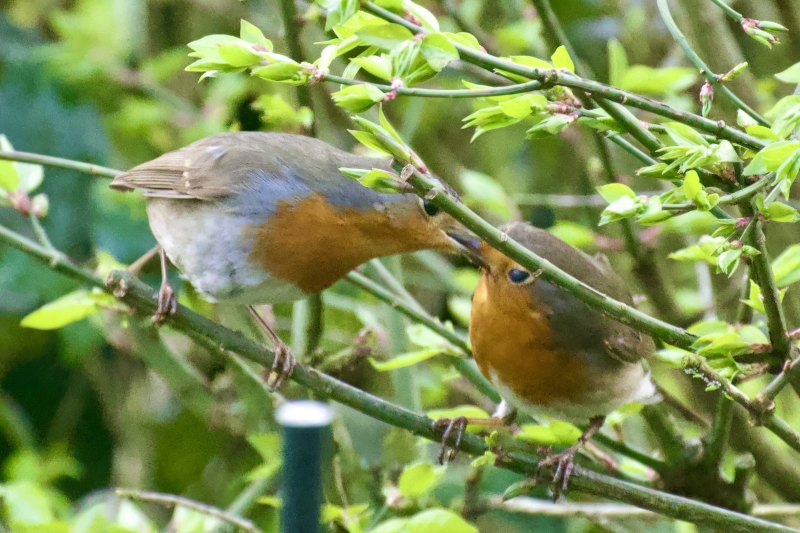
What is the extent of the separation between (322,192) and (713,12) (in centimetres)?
103

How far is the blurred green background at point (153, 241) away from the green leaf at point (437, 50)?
855mm

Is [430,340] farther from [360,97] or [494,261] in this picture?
[360,97]

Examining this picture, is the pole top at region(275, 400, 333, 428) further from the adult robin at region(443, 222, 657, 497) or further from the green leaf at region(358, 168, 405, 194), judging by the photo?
the adult robin at region(443, 222, 657, 497)

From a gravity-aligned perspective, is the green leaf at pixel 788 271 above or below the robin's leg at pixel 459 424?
above

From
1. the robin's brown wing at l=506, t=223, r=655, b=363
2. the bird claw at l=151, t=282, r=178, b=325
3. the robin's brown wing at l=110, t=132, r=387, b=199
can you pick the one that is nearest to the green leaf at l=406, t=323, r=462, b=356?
the robin's brown wing at l=506, t=223, r=655, b=363

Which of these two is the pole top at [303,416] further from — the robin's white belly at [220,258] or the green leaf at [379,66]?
the robin's white belly at [220,258]

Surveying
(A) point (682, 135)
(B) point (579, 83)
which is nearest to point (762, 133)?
(A) point (682, 135)

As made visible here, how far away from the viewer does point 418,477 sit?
1.30m

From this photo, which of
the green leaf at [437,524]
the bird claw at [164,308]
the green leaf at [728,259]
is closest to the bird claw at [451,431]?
the green leaf at [437,524]

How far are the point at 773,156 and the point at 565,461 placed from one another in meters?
0.77

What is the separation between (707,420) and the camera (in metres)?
1.81

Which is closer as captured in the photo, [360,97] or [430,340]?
[360,97]

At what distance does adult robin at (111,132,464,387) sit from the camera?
1.38 metres

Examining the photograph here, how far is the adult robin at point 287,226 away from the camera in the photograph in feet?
4.52
